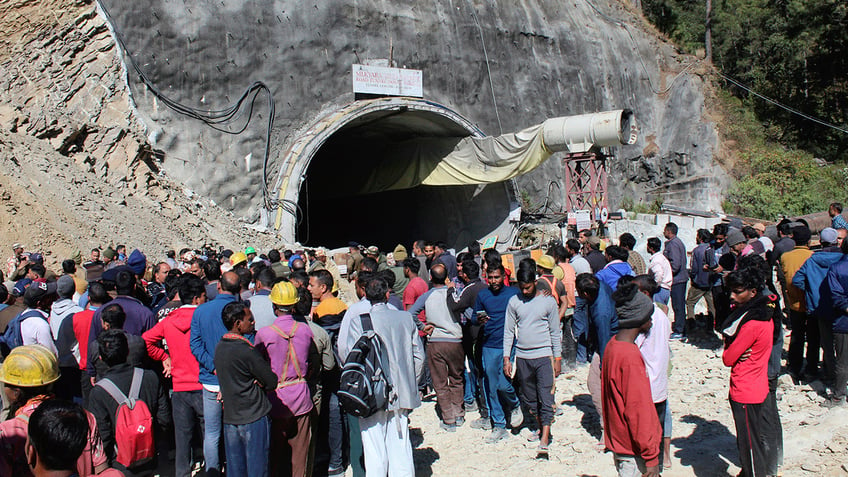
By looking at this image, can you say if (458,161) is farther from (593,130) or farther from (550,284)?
(550,284)

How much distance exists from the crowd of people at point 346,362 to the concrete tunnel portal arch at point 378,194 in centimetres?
817

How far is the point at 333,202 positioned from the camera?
83.1 ft

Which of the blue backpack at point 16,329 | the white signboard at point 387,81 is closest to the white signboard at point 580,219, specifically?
the white signboard at point 387,81

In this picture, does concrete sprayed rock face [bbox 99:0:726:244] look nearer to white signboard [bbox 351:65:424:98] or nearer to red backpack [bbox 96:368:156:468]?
white signboard [bbox 351:65:424:98]

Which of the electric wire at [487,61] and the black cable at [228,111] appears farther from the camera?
the electric wire at [487,61]

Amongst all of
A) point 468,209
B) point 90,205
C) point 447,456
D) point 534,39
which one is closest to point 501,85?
point 534,39

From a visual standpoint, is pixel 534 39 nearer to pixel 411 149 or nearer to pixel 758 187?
pixel 411 149

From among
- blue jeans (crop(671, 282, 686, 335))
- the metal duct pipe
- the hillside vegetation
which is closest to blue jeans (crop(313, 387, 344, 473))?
blue jeans (crop(671, 282, 686, 335))

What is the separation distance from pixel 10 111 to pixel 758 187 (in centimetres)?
1962

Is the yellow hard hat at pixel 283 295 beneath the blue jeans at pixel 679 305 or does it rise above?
above

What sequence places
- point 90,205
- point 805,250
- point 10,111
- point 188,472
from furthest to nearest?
point 10,111, point 90,205, point 805,250, point 188,472

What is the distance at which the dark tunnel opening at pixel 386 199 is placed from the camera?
→ 19.1 metres

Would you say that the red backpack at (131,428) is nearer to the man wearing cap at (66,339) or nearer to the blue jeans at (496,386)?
the man wearing cap at (66,339)

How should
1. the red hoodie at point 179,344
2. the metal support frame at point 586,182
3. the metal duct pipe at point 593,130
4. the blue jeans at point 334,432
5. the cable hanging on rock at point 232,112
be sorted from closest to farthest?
1. the red hoodie at point 179,344
2. the blue jeans at point 334,432
3. the cable hanging on rock at point 232,112
4. the metal duct pipe at point 593,130
5. the metal support frame at point 586,182
